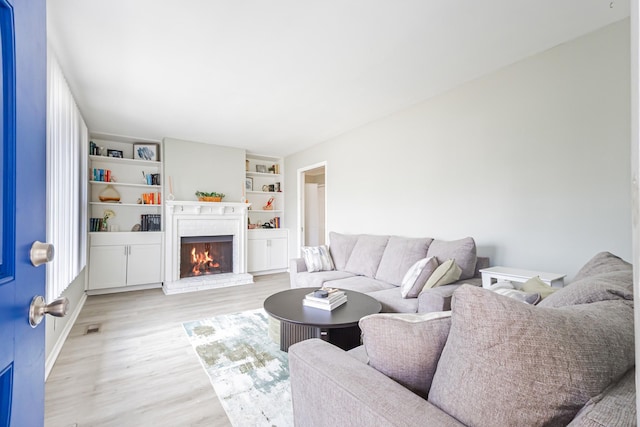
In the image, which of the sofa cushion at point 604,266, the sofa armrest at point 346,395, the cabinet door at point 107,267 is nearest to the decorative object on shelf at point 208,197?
the cabinet door at point 107,267

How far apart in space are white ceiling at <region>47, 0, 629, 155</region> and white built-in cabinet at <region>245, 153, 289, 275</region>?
2.52 meters

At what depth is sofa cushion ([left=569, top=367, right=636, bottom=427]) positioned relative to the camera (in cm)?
52

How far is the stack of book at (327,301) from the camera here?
7.13 ft

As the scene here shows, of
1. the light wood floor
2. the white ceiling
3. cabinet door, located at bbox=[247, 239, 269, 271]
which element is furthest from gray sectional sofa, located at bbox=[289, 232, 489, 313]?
cabinet door, located at bbox=[247, 239, 269, 271]

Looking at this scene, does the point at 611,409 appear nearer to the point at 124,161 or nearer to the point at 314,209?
the point at 124,161

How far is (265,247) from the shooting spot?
18.8 ft

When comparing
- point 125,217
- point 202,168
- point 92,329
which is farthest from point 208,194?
point 92,329

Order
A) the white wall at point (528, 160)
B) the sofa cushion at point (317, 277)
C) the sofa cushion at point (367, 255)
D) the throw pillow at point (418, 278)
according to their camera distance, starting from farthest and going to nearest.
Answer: the sofa cushion at point (367, 255), the sofa cushion at point (317, 277), the throw pillow at point (418, 278), the white wall at point (528, 160)

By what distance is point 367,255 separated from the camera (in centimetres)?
353

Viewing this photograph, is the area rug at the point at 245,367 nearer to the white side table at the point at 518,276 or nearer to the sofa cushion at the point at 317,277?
the sofa cushion at the point at 317,277

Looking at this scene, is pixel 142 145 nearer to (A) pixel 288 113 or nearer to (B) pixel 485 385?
(A) pixel 288 113

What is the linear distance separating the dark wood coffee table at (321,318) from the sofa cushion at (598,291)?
1117 millimetres

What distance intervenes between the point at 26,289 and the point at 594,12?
3130 millimetres

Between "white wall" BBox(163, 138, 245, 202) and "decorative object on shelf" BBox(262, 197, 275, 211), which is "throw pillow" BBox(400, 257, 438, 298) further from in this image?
"decorative object on shelf" BBox(262, 197, 275, 211)
